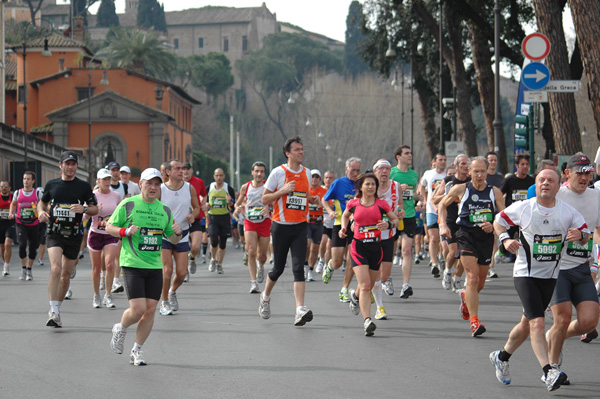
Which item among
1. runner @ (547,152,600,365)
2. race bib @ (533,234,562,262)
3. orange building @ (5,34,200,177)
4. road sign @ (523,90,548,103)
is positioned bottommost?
runner @ (547,152,600,365)

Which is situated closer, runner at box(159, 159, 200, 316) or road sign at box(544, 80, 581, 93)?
runner at box(159, 159, 200, 316)

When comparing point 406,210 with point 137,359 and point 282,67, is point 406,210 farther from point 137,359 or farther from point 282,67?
point 282,67

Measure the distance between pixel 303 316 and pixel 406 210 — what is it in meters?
5.68

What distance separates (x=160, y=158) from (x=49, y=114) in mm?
9434

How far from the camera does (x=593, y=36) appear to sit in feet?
63.9

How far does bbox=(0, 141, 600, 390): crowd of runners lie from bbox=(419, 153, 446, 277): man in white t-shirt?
0.09 feet

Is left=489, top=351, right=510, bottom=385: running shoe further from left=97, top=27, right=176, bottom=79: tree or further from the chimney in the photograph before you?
the chimney

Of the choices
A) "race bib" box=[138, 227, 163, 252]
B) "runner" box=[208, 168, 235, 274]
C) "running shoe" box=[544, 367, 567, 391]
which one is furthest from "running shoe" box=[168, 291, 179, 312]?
"runner" box=[208, 168, 235, 274]

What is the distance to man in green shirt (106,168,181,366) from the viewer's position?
895cm

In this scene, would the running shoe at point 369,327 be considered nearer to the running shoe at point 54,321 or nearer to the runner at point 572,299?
the runner at point 572,299

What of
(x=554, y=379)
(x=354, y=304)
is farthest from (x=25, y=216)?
(x=554, y=379)

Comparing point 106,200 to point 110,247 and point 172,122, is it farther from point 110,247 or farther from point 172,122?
point 172,122

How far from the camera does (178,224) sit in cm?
1332

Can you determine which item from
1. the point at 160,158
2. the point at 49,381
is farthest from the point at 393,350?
the point at 160,158
